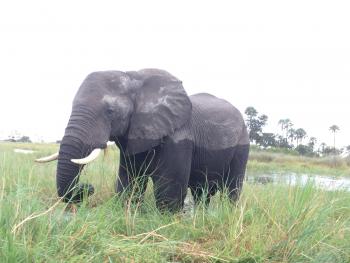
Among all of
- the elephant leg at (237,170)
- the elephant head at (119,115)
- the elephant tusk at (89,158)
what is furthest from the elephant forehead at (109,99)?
the elephant leg at (237,170)

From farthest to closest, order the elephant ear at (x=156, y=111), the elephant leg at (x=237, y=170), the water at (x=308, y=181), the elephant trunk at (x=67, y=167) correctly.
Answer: the elephant leg at (x=237, y=170), the elephant ear at (x=156, y=111), the water at (x=308, y=181), the elephant trunk at (x=67, y=167)

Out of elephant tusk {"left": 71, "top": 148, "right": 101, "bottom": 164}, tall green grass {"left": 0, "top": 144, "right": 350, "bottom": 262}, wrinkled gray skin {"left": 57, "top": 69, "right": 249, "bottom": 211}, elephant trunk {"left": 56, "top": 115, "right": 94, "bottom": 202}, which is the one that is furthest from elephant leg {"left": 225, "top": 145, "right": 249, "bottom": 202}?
elephant trunk {"left": 56, "top": 115, "right": 94, "bottom": 202}

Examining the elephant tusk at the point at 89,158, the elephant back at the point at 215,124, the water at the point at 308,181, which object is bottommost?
the water at the point at 308,181

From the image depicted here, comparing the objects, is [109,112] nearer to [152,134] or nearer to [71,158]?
→ [152,134]

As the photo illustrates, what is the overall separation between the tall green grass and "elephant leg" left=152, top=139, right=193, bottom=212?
0.26 m

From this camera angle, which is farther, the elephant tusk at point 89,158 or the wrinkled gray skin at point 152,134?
the wrinkled gray skin at point 152,134

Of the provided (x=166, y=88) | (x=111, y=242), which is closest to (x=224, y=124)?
(x=166, y=88)

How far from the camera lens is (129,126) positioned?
5707 mm

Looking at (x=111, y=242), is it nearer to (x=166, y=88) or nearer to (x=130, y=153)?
(x=130, y=153)

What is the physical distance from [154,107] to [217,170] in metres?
1.23

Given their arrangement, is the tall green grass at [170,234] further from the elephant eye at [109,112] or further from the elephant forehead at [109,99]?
the elephant forehead at [109,99]

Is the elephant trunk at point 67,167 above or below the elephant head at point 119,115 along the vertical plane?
below

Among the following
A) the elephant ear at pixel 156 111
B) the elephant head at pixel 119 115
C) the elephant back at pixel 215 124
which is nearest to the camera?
the elephant head at pixel 119 115

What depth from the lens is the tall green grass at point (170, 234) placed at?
3.24 metres
